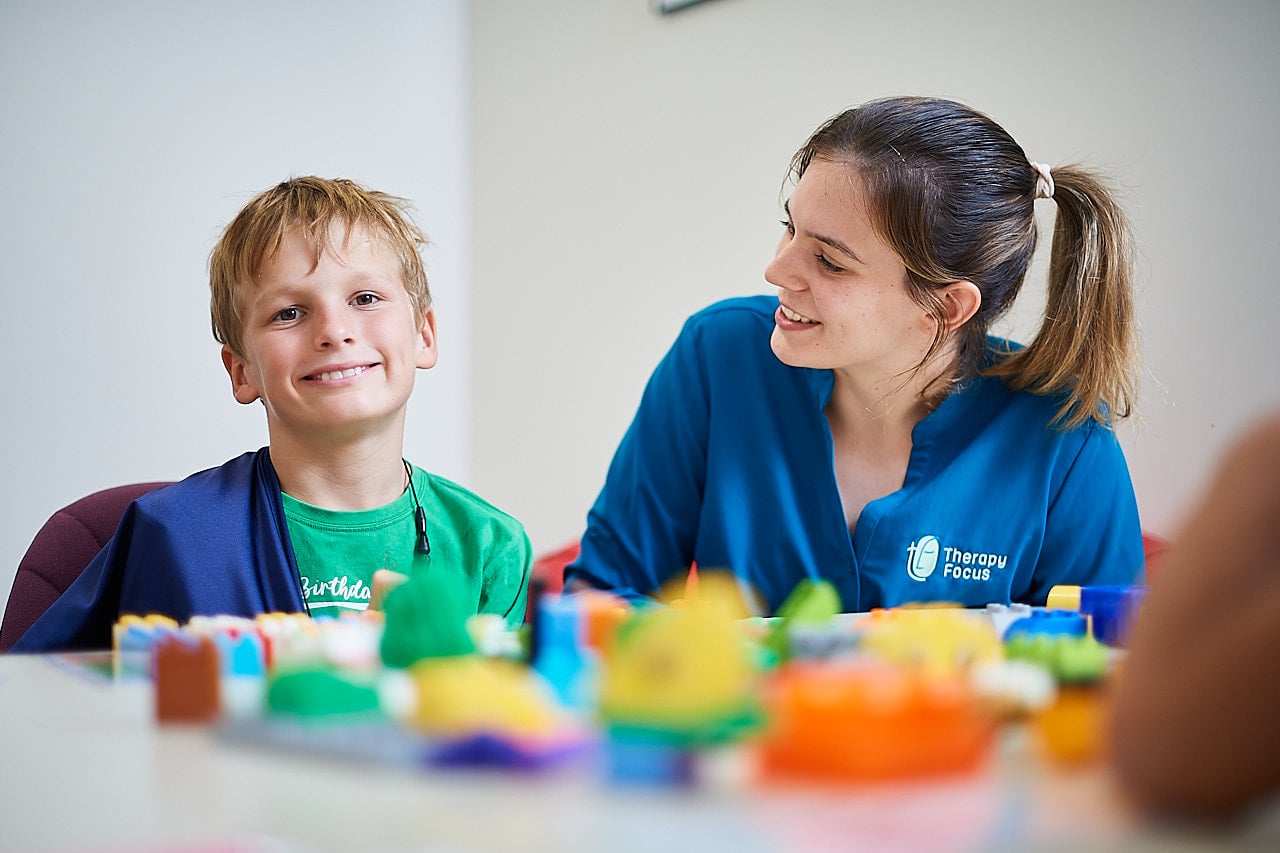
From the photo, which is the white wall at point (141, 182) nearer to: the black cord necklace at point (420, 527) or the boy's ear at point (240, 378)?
the boy's ear at point (240, 378)

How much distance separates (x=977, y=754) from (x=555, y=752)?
0.44 ft

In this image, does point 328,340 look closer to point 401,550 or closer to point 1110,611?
point 401,550

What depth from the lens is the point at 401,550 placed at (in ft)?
4.40

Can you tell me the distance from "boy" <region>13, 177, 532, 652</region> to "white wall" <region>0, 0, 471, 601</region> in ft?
2.83

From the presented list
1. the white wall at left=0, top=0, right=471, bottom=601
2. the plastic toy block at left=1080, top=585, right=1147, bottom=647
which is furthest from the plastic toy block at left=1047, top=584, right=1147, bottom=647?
the white wall at left=0, top=0, right=471, bottom=601

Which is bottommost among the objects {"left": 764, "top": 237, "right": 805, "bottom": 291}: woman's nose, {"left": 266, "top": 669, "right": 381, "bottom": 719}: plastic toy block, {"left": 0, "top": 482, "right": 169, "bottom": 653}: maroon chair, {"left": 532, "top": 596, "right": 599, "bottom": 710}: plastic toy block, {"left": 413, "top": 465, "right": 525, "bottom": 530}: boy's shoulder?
{"left": 0, "top": 482, "right": 169, "bottom": 653}: maroon chair

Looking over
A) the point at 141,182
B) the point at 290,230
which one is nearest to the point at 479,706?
the point at 290,230

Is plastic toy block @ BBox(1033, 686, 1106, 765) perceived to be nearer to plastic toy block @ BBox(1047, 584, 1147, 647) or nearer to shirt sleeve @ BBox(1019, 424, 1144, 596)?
plastic toy block @ BBox(1047, 584, 1147, 647)

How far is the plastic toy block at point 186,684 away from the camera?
1.58ft

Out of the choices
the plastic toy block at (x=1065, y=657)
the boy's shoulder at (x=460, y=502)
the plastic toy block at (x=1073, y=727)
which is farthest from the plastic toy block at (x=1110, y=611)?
the boy's shoulder at (x=460, y=502)

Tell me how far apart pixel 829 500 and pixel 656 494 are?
0.20 metres

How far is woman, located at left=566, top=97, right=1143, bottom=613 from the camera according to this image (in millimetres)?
1278

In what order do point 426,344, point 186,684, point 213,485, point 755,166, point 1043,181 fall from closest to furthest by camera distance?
point 186,684
point 213,485
point 1043,181
point 426,344
point 755,166

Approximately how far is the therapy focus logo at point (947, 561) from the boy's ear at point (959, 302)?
244 mm
